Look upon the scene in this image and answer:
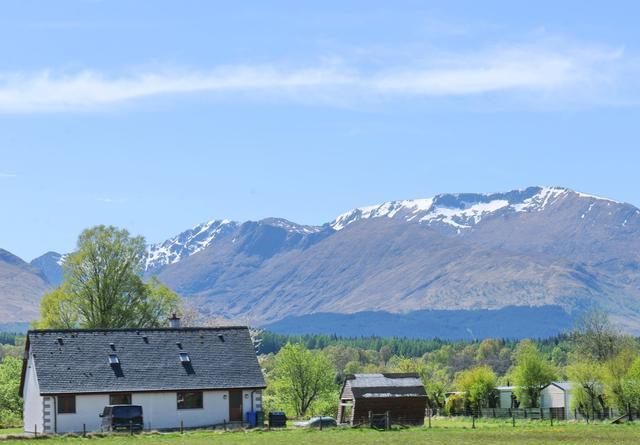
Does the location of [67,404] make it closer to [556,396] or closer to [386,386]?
[386,386]

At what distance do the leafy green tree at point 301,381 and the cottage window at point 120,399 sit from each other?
33590 mm

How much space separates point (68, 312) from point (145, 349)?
21239 mm

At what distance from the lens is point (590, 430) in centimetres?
6938

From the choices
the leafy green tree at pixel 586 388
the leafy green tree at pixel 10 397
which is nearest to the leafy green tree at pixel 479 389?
the leafy green tree at pixel 586 388

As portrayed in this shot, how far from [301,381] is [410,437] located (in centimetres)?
4603

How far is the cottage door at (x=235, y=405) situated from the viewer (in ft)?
263

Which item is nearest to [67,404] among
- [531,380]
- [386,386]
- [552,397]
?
[386,386]

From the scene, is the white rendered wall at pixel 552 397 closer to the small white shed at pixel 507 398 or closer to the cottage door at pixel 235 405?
the small white shed at pixel 507 398

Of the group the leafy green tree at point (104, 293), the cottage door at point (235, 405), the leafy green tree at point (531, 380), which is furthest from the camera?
the leafy green tree at point (531, 380)

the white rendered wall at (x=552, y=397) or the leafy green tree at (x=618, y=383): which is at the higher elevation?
the leafy green tree at (x=618, y=383)

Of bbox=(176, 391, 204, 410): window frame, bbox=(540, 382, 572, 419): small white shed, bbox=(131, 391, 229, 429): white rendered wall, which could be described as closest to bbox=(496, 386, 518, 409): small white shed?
bbox=(540, 382, 572, 419): small white shed

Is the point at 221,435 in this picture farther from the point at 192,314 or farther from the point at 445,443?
the point at 192,314

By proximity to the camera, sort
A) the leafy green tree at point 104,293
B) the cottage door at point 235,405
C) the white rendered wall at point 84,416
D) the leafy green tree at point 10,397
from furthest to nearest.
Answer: the leafy green tree at point 104,293
the leafy green tree at point 10,397
the cottage door at point 235,405
the white rendered wall at point 84,416

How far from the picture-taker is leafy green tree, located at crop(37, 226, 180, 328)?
9969 cm
